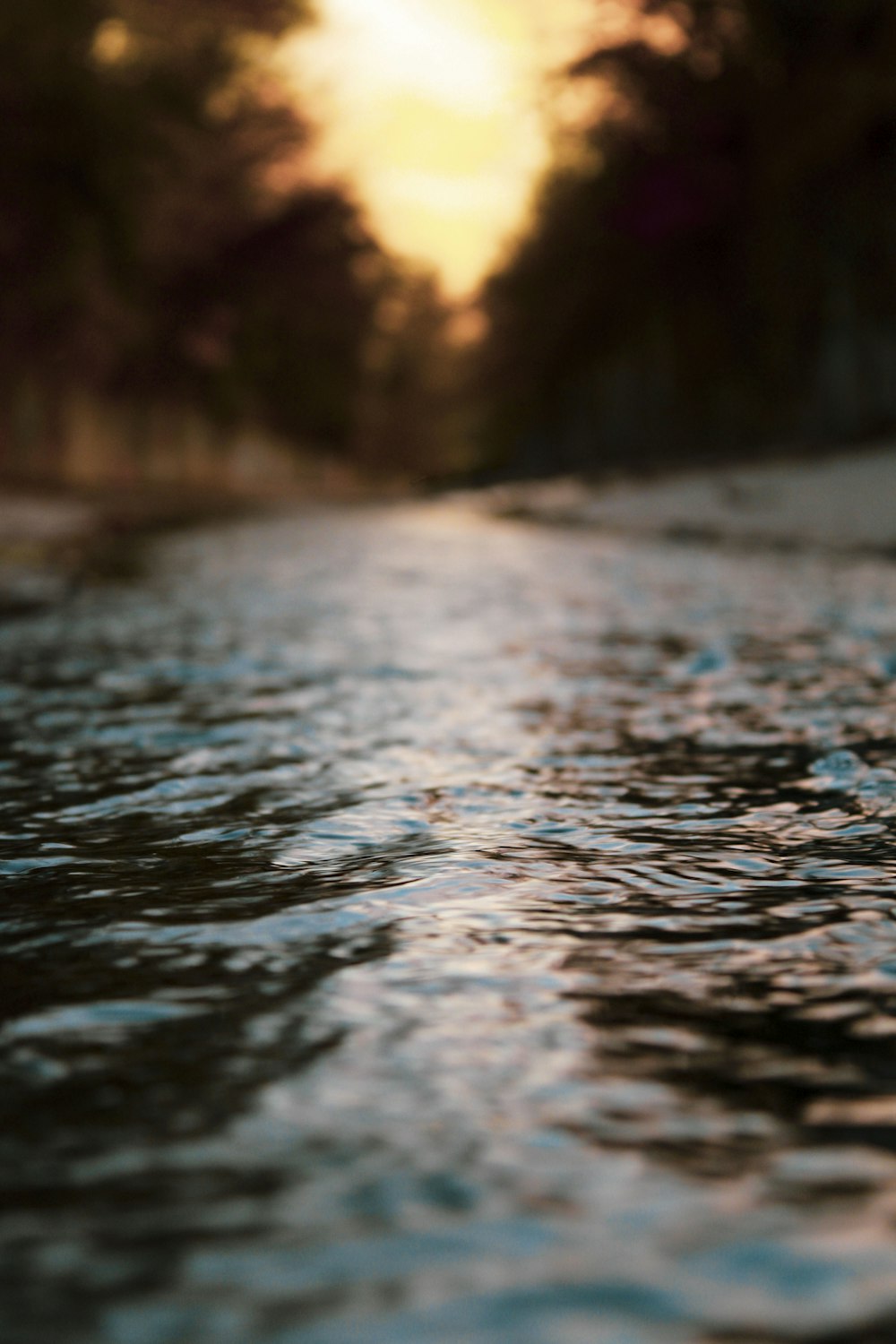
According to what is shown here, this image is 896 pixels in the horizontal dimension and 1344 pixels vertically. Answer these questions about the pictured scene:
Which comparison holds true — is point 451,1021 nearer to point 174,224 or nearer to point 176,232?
point 174,224

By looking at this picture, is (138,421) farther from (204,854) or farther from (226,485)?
(204,854)

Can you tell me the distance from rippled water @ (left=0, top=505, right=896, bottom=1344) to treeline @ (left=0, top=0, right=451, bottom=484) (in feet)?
70.4

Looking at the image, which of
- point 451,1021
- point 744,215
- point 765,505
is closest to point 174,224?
point 744,215

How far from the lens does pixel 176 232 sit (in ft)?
125

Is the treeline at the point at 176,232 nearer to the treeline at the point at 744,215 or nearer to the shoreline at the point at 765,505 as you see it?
the treeline at the point at 744,215

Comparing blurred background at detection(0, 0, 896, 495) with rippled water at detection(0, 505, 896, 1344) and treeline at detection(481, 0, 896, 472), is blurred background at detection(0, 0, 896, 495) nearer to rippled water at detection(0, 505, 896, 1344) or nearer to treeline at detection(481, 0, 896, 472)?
treeline at detection(481, 0, 896, 472)

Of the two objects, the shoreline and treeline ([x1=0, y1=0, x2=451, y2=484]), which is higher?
treeline ([x1=0, y1=0, x2=451, y2=484])

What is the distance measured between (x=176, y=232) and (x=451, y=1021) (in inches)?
1490

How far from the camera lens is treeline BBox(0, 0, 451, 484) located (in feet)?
80.4

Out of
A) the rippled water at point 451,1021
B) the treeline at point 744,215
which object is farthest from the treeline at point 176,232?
the rippled water at point 451,1021

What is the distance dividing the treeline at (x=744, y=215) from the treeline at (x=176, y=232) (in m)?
6.59

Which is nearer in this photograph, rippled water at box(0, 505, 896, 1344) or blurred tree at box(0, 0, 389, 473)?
rippled water at box(0, 505, 896, 1344)

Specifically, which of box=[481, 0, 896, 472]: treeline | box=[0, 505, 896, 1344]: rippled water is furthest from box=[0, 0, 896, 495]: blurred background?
box=[0, 505, 896, 1344]: rippled water

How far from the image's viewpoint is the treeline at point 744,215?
17672mm
